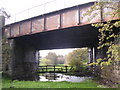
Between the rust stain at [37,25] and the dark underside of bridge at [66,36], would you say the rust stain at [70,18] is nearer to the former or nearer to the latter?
the dark underside of bridge at [66,36]

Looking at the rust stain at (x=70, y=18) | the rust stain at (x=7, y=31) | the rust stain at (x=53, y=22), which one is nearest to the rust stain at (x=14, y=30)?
the rust stain at (x=7, y=31)

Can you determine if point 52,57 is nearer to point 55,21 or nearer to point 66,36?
point 66,36

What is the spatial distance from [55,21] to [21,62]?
1026cm

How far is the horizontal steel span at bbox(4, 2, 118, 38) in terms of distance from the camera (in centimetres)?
1217

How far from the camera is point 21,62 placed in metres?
21.6

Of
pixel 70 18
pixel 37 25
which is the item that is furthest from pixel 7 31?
pixel 70 18

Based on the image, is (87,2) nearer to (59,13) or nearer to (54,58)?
(59,13)

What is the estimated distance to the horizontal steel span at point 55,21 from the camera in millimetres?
12170

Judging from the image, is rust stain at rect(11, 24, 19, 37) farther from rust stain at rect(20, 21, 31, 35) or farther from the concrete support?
the concrete support

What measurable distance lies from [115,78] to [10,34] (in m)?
13.5

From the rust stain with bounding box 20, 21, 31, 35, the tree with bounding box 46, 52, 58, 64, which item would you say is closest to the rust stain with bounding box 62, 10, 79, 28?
the rust stain with bounding box 20, 21, 31, 35

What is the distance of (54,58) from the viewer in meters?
64.6

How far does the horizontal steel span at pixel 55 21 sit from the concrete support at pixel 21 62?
8.15 ft

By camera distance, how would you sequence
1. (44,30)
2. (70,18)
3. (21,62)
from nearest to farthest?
(70,18), (44,30), (21,62)
